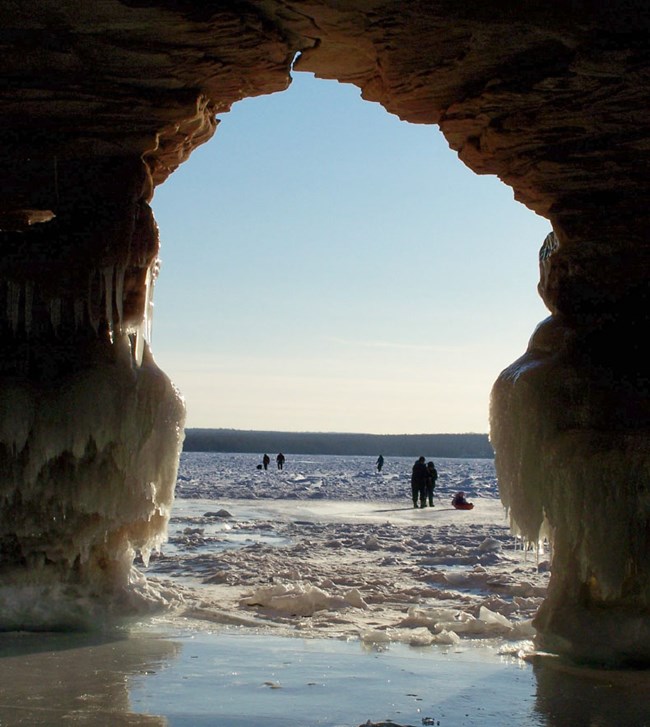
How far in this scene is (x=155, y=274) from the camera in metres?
8.17

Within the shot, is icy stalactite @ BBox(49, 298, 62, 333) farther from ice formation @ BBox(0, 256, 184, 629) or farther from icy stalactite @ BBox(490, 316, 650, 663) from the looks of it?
icy stalactite @ BBox(490, 316, 650, 663)

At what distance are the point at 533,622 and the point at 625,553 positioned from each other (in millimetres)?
876

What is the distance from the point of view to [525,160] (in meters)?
7.28

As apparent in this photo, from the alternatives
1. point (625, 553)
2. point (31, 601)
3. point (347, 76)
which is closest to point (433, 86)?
point (347, 76)

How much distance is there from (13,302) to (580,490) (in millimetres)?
4562

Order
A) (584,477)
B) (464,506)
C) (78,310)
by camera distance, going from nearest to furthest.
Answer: (584,477), (78,310), (464,506)

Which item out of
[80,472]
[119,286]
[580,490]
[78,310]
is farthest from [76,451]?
[580,490]

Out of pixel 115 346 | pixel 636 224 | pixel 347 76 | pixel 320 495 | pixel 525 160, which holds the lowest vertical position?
pixel 320 495

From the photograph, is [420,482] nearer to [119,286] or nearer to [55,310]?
[119,286]

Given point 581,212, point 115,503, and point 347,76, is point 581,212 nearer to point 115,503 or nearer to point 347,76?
point 347,76

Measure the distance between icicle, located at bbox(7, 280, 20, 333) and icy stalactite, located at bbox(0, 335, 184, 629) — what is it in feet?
1.53

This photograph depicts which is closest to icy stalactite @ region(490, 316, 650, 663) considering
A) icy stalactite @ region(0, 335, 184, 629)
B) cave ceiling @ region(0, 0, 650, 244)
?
cave ceiling @ region(0, 0, 650, 244)

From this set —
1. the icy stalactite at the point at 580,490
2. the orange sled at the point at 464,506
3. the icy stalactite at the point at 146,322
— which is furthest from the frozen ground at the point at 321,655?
the orange sled at the point at 464,506

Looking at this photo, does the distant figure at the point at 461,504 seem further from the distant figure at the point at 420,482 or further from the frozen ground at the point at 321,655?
the frozen ground at the point at 321,655
